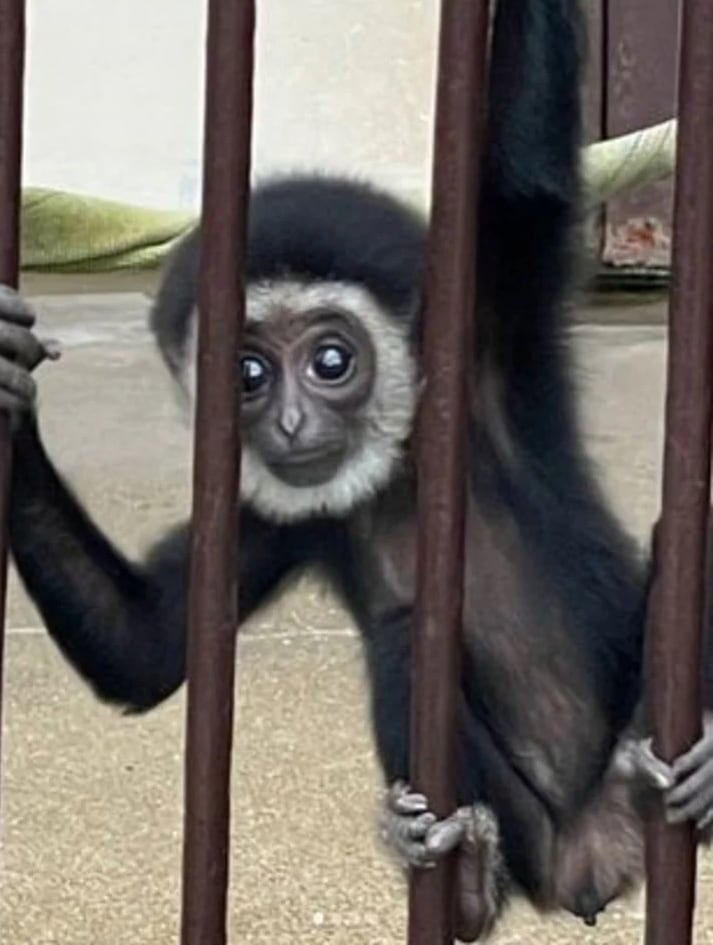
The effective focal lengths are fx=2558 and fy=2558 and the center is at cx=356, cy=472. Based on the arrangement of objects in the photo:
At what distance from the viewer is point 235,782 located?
4.80m

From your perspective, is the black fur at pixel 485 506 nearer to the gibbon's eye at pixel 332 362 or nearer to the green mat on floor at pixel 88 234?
the gibbon's eye at pixel 332 362

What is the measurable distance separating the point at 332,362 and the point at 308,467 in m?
0.15

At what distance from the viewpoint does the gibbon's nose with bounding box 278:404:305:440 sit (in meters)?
3.01

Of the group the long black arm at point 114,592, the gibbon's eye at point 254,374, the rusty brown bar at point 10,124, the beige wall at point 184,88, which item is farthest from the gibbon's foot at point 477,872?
the beige wall at point 184,88

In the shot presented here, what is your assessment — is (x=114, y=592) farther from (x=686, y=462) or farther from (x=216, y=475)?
(x=686, y=462)

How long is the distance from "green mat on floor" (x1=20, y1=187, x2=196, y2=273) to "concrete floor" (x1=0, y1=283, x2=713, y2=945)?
587 millimetres

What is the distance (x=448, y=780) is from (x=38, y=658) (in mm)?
3646

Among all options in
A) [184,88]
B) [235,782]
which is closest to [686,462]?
[235,782]

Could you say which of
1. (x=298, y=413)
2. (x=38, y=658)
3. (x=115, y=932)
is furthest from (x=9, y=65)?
(x=38, y=658)

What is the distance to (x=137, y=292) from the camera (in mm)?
7086

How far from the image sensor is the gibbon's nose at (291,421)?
9.86 ft

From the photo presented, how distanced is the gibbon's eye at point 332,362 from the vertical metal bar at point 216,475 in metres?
1.27

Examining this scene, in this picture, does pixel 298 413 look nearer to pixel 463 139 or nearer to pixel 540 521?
pixel 540 521

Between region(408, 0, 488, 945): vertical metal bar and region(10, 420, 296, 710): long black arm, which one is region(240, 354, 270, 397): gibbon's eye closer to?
region(10, 420, 296, 710): long black arm
